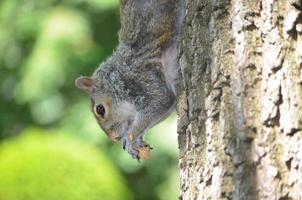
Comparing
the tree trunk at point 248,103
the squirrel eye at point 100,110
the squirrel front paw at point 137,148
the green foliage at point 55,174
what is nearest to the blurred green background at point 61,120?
the green foliage at point 55,174

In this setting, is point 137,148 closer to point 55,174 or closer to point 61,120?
point 55,174

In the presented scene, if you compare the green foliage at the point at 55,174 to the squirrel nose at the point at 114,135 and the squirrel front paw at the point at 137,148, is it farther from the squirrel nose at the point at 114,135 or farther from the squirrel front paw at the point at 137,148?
the squirrel front paw at the point at 137,148

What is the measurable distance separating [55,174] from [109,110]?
100 centimetres

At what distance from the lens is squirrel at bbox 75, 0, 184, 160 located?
7.39 ft

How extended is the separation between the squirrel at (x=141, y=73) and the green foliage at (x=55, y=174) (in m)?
0.94

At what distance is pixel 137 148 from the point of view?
2467 mm

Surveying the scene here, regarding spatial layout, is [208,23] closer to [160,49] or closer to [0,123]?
[160,49]

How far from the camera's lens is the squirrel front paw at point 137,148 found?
244 centimetres

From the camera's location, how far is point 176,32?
7.25 ft

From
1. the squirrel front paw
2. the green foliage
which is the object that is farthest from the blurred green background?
the squirrel front paw

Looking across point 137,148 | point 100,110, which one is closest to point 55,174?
point 100,110

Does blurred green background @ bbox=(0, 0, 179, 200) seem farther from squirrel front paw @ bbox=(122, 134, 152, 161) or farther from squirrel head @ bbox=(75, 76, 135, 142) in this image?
squirrel front paw @ bbox=(122, 134, 152, 161)

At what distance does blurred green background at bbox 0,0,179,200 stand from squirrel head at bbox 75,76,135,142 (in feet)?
2.94

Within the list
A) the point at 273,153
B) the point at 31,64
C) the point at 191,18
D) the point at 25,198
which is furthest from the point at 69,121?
the point at 273,153
